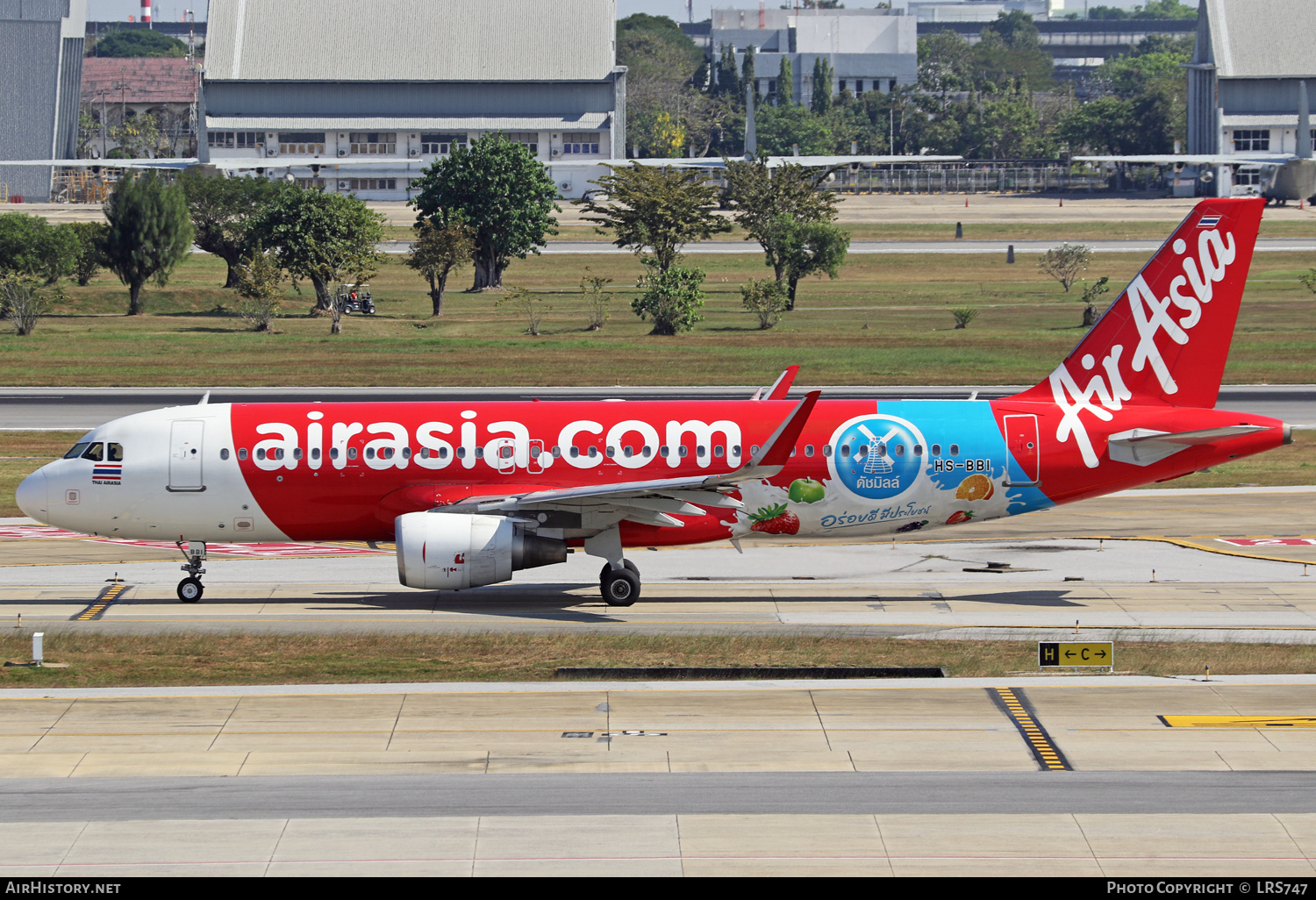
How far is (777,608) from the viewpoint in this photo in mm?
35031

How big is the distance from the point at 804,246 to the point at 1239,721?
8604cm

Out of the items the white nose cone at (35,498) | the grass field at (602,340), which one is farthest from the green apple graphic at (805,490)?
the grass field at (602,340)

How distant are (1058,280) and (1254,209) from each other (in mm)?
88883

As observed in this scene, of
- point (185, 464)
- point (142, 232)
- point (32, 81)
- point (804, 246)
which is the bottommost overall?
point (185, 464)

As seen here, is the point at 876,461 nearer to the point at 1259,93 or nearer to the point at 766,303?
the point at 766,303

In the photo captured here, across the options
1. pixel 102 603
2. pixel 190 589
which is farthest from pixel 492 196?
pixel 102 603

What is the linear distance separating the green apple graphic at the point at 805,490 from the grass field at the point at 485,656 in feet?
14.5

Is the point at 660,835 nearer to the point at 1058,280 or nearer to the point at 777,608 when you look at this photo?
the point at 777,608

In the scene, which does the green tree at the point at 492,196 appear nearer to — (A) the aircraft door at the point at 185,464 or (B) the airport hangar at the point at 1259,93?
(A) the aircraft door at the point at 185,464

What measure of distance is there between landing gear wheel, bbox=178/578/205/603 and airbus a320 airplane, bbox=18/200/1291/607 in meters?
0.05

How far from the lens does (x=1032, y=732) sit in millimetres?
25344

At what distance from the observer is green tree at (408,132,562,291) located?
114 metres

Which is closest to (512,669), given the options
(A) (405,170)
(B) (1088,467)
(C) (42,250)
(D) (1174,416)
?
(B) (1088,467)

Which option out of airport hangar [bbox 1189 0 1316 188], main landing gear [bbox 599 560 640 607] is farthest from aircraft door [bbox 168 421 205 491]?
airport hangar [bbox 1189 0 1316 188]
